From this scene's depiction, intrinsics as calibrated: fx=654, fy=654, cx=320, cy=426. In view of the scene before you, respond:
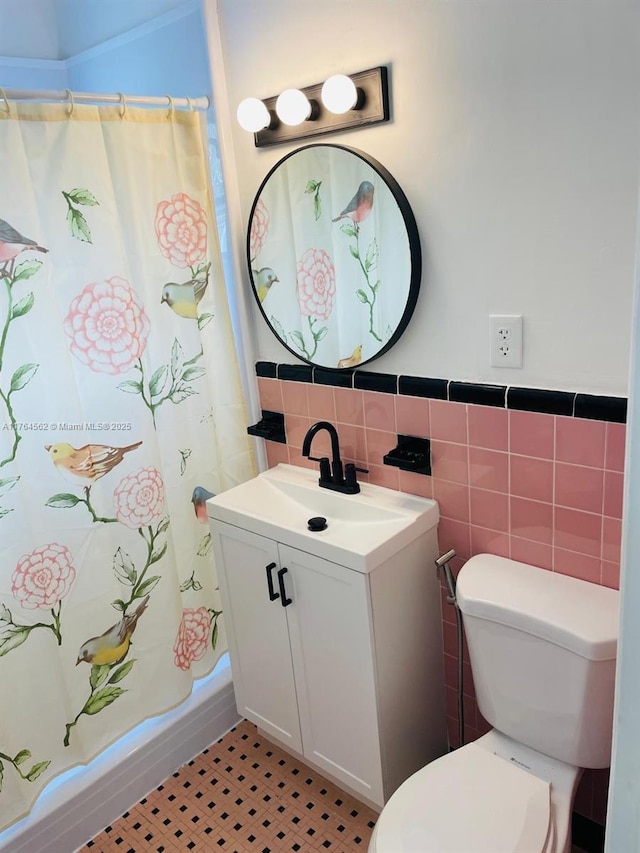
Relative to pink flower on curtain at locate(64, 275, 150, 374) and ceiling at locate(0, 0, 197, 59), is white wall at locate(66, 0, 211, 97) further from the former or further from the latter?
pink flower on curtain at locate(64, 275, 150, 374)

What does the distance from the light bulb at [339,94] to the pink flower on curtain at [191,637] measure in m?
1.52

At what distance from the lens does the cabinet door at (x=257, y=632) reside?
1853mm

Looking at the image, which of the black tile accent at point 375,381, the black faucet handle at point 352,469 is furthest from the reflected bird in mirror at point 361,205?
the black faucet handle at point 352,469

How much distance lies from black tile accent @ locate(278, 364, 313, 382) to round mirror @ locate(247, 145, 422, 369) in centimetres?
5

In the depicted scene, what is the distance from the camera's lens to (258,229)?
1.93 m

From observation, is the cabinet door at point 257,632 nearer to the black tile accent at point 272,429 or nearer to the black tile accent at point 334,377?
the black tile accent at point 272,429

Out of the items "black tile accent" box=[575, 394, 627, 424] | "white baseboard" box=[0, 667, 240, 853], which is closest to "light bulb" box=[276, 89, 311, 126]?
"black tile accent" box=[575, 394, 627, 424]

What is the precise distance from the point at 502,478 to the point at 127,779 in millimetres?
1433

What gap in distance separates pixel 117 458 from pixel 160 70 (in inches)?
48.0

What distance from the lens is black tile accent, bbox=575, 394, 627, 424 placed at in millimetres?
1372

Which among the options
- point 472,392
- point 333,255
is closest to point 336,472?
point 472,392

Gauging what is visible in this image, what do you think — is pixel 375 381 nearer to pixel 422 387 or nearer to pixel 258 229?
pixel 422 387

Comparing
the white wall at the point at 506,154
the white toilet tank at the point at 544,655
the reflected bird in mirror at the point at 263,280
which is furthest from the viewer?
the reflected bird in mirror at the point at 263,280

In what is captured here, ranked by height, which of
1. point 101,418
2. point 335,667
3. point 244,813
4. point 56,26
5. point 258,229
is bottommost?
point 244,813
